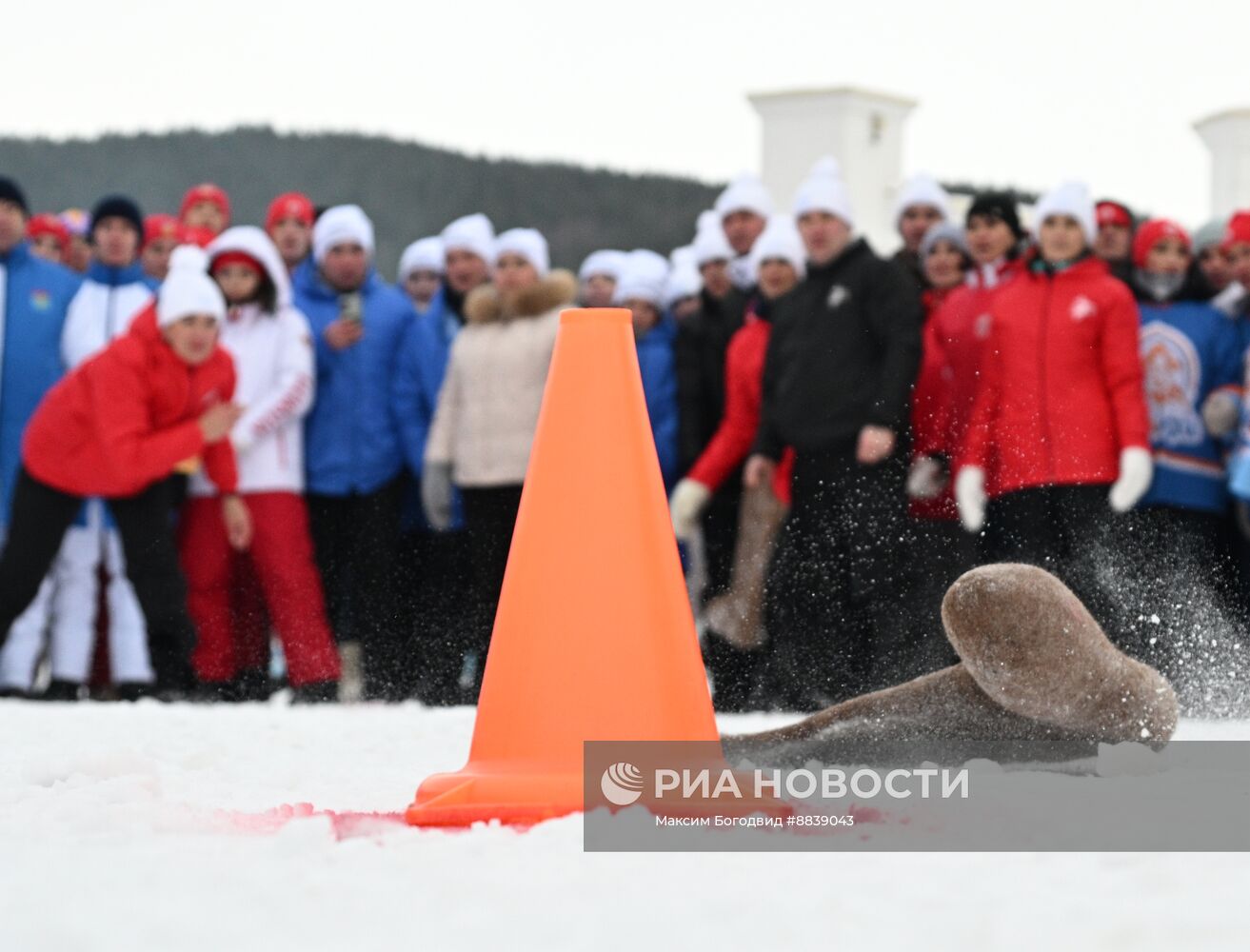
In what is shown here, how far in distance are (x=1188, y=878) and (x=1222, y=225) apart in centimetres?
486

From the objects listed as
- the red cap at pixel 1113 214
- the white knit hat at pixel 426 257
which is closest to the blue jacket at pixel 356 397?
the white knit hat at pixel 426 257

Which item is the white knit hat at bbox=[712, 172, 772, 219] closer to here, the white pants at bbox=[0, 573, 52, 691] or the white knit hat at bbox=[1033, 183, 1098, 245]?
the white knit hat at bbox=[1033, 183, 1098, 245]

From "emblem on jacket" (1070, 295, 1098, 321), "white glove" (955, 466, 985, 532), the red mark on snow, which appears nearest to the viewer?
the red mark on snow

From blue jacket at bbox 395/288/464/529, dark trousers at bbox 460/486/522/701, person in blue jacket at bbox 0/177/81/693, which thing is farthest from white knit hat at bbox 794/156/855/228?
person in blue jacket at bbox 0/177/81/693

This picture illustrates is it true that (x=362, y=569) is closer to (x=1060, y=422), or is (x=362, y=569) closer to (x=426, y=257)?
(x=426, y=257)

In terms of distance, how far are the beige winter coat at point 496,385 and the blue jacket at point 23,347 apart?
5.32 ft

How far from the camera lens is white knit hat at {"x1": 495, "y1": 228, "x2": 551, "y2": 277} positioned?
24.8 ft

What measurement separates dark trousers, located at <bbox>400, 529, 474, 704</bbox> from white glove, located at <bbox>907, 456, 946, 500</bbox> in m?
1.81

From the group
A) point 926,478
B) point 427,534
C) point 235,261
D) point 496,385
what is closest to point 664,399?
point 496,385

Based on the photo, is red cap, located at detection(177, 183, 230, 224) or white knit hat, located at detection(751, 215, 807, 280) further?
red cap, located at detection(177, 183, 230, 224)

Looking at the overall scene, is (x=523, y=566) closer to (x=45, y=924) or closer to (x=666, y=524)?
(x=666, y=524)

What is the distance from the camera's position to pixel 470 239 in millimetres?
8086

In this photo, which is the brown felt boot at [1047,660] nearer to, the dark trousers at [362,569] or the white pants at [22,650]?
the dark trousers at [362,569]

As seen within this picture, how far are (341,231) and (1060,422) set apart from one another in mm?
3208
